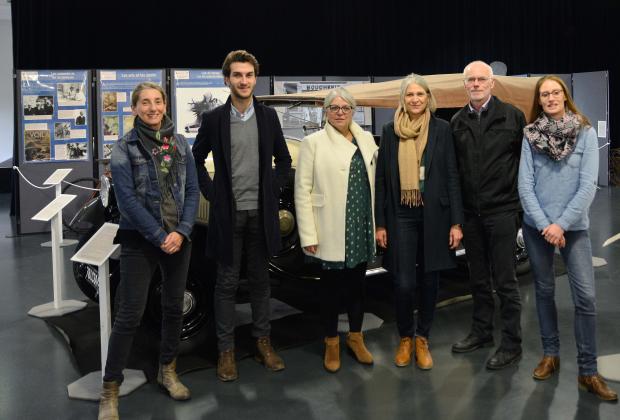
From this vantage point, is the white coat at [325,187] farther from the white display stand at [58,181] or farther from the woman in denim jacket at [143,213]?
the white display stand at [58,181]

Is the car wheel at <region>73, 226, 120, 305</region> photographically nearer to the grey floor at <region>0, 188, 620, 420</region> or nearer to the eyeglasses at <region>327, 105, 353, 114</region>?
the grey floor at <region>0, 188, 620, 420</region>

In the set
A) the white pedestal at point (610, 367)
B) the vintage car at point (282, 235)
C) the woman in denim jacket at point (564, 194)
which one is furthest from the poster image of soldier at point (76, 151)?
the white pedestal at point (610, 367)

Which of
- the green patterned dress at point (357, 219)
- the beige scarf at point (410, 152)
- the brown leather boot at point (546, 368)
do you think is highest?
the beige scarf at point (410, 152)

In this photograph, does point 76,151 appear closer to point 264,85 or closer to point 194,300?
point 264,85

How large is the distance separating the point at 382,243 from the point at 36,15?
880cm

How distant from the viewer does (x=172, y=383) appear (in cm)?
341

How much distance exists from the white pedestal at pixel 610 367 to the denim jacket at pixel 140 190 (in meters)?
2.35

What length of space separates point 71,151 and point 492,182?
6.45 m

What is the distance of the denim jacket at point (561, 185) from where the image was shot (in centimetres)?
319

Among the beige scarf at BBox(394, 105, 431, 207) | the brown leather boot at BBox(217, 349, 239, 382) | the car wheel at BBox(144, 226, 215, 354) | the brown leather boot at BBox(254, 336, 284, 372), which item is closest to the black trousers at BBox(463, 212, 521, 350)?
the beige scarf at BBox(394, 105, 431, 207)

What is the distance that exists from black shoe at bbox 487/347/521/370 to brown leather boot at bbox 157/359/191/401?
1670mm

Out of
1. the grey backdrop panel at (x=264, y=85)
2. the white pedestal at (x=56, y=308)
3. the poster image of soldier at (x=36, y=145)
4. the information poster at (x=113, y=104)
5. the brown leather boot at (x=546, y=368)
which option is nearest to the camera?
the brown leather boot at (x=546, y=368)

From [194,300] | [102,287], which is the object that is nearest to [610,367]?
[194,300]

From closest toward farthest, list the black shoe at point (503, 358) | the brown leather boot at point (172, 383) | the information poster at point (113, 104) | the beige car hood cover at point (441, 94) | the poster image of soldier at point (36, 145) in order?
the brown leather boot at point (172, 383), the black shoe at point (503, 358), the beige car hood cover at point (441, 94), the poster image of soldier at point (36, 145), the information poster at point (113, 104)
